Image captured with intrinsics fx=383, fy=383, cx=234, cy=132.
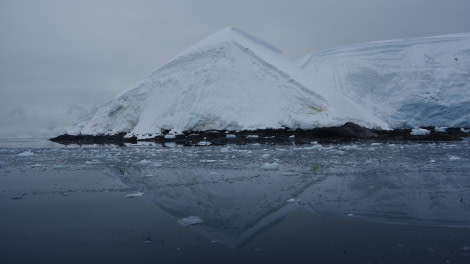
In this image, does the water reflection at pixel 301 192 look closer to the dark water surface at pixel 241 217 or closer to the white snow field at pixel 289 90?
the dark water surface at pixel 241 217

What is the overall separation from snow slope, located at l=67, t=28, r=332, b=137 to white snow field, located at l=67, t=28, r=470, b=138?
0.05m

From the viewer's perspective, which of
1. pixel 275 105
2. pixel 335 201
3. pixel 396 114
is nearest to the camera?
pixel 335 201

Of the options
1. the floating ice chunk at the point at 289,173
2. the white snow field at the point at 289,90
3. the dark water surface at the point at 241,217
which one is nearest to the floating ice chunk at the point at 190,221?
the dark water surface at the point at 241,217

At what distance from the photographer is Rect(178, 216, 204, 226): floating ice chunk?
3088 mm

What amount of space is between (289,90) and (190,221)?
645 inches

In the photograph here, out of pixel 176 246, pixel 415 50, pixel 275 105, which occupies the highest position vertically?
pixel 415 50

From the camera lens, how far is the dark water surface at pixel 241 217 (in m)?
2.34

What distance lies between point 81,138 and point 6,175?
16955mm

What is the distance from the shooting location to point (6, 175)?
634cm

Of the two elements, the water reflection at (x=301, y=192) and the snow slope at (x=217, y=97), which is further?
the snow slope at (x=217, y=97)

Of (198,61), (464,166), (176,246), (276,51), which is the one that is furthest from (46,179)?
(276,51)

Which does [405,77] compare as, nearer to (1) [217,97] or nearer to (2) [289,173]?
(1) [217,97]

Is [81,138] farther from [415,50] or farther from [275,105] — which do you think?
[415,50]

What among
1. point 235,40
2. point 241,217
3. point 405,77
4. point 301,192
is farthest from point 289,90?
point 241,217
